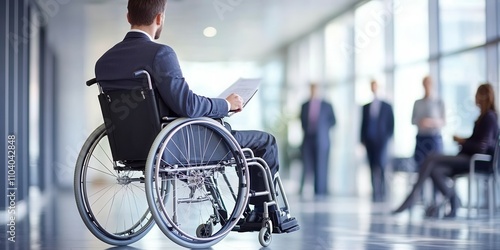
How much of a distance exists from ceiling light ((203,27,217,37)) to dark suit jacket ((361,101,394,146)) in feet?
8.82

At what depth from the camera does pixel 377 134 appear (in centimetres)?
823

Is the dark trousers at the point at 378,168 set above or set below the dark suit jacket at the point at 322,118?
below

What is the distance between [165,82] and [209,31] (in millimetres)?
7470

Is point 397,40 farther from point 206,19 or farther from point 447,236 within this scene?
point 447,236

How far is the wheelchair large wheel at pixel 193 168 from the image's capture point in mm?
2812

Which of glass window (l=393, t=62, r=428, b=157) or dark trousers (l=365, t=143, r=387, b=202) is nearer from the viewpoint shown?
dark trousers (l=365, t=143, r=387, b=202)

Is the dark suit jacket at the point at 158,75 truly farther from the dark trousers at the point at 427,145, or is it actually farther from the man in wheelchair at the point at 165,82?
the dark trousers at the point at 427,145

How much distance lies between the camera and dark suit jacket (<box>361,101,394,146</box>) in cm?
817

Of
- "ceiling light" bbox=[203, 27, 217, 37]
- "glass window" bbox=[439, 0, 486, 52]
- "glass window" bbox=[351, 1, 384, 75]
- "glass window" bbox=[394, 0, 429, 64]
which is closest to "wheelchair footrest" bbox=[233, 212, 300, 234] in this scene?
"glass window" bbox=[439, 0, 486, 52]

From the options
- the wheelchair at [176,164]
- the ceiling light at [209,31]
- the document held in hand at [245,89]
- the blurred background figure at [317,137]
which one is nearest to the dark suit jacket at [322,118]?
the blurred background figure at [317,137]

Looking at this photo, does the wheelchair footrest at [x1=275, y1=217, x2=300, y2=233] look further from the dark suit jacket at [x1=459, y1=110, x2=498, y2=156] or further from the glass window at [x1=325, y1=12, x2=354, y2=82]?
the glass window at [x1=325, y1=12, x2=354, y2=82]

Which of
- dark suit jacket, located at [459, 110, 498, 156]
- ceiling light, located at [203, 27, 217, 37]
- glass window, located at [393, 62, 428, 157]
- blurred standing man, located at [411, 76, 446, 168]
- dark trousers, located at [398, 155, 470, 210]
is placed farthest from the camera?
ceiling light, located at [203, 27, 217, 37]

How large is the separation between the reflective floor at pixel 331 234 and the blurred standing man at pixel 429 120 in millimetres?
874

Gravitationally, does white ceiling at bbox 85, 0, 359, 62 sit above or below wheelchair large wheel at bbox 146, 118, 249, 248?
above
